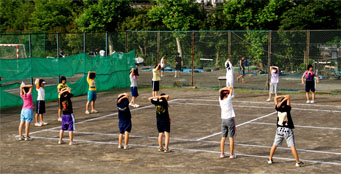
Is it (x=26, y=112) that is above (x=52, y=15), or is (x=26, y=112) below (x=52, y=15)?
below

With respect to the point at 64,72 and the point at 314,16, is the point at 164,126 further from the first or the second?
the point at 314,16

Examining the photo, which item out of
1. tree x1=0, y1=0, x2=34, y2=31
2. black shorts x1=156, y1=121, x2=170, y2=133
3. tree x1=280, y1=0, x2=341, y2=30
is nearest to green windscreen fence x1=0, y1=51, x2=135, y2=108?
black shorts x1=156, y1=121, x2=170, y2=133


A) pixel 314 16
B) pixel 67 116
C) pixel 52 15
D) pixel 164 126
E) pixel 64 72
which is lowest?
pixel 164 126

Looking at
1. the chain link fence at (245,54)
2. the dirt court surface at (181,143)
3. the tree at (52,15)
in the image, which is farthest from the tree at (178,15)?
the dirt court surface at (181,143)

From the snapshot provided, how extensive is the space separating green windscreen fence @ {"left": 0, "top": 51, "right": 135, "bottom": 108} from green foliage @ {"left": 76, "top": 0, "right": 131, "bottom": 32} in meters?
18.5

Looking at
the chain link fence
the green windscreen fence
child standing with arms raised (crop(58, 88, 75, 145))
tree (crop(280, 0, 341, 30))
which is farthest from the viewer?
tree (crop(280, 0, 341, 30))

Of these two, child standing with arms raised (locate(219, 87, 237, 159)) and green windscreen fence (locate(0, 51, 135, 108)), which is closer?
child standing with arms raised (locate(219, 87, 237, 159))

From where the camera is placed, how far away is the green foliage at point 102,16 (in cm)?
4888

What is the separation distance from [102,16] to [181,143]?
3517cm

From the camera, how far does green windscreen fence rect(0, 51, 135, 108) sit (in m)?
23.5

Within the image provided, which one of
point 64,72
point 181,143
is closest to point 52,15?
point 64,72

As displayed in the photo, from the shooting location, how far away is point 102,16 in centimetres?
4906

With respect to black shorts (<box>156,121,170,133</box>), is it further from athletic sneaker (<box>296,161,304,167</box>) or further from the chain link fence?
the chain link fence

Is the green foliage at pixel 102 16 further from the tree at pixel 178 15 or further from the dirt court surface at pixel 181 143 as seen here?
the dirt court surface at pixel 181 143
